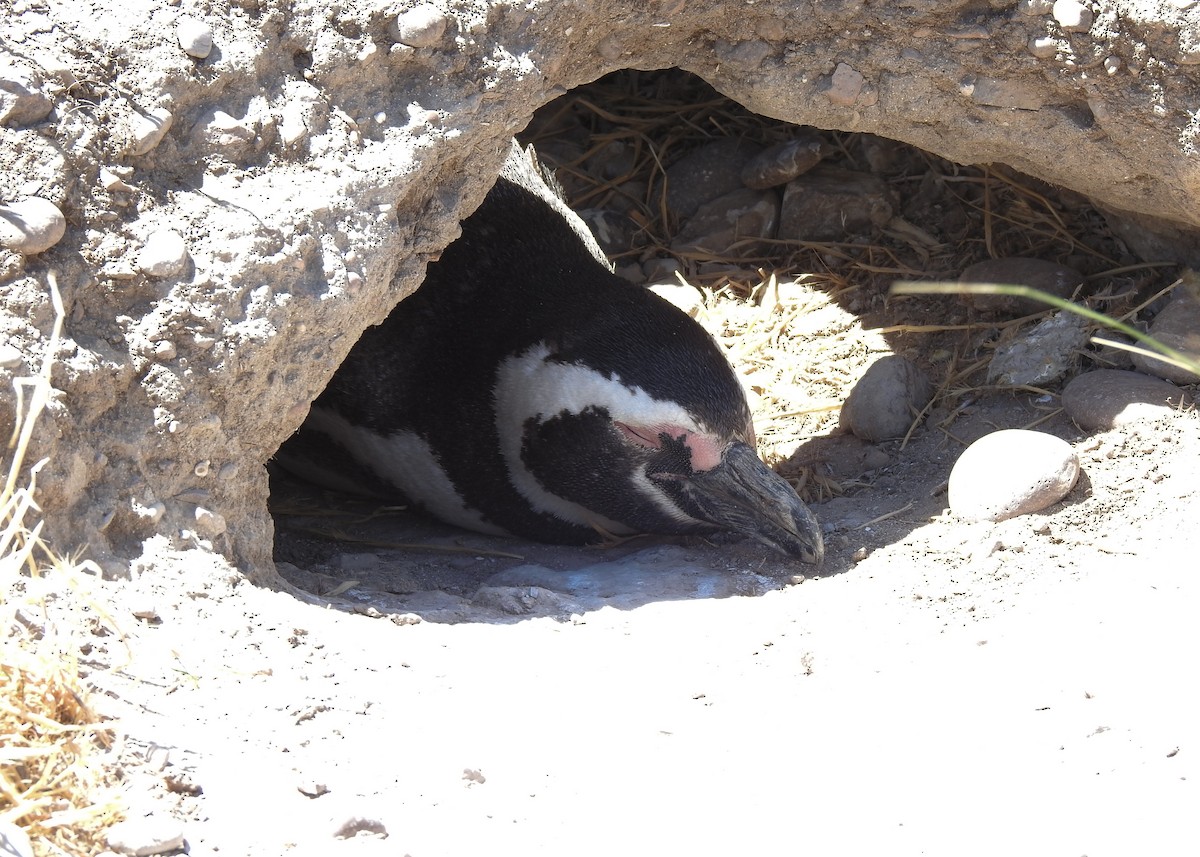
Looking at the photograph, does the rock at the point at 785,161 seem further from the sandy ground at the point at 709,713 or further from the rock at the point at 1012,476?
the sandy ground at the point at 709,713

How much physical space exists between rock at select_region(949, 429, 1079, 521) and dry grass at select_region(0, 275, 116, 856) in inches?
67.2

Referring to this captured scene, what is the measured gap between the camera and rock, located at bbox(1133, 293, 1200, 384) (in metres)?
2.62

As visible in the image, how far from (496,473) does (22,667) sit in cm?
158

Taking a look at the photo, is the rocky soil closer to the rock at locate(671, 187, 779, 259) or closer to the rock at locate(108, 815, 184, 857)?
the rock at locate(108, 815, 184, 857)

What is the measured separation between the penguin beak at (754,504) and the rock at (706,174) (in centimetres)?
164

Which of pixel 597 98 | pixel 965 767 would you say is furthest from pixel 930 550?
pixel 597 98

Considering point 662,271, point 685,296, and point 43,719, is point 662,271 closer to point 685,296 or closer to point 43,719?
point 685,296

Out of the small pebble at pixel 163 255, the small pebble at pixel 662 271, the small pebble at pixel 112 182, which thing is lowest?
the small pebble at pixel 662 271

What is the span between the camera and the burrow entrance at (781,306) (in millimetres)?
2674

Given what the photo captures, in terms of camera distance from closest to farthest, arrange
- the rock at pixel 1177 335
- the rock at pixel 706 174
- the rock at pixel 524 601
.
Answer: the rock at pixel 524 601 → the rock at pixel 1177 335 → the rock at pixel 706 174

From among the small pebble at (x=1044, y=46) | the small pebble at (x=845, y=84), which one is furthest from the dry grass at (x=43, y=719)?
the small pebble at (x=1044, y=46)

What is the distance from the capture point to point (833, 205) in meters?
3.88

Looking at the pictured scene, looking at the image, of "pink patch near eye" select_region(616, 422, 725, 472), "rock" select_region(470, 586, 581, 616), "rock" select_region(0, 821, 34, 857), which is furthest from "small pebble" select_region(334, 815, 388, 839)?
"pink patch near eye" select_region(616, 422, 725, 472)

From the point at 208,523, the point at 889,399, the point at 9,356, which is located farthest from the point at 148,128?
the point at 889,399
